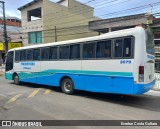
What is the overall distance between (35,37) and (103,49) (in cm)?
2540

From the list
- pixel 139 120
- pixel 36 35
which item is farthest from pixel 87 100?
pixel 36 35

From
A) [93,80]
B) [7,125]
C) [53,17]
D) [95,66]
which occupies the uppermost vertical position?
[53,17]

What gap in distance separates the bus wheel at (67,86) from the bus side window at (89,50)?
169cm

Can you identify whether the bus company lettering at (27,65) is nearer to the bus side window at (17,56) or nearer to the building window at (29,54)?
the building window at (29,54)

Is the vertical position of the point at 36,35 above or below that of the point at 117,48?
above

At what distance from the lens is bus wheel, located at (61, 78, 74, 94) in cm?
1044

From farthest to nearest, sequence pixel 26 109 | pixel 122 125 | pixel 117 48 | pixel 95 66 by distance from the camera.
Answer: pixel 95 66 → pixel 117 48 → pixel 26 109 → pixel 122 125

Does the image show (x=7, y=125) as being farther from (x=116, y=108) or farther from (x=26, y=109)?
(x=116, y=108)

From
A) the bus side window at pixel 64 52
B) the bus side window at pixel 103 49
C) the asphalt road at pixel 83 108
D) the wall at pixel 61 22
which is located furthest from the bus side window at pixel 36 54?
the wall at pixel 61 22

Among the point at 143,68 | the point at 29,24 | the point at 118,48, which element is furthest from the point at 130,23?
the point at 29,24

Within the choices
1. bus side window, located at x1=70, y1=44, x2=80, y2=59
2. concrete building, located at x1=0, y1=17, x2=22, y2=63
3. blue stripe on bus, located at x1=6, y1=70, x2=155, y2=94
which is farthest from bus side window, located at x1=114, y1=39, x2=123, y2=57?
concrete building, located at x1=0, y1=17, x2=22, y2=63

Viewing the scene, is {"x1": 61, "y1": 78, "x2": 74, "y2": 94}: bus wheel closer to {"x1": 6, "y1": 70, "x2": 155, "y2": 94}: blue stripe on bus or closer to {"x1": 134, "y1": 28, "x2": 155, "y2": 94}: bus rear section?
{"x1": 6, "y1": 70, "x2": 155, "y2": 94}: blue stripe on bus

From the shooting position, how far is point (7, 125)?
588 centimetres

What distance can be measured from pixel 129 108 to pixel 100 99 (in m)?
1.89
